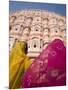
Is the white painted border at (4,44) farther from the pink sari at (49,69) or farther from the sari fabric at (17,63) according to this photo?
the pink sari at (49,69)

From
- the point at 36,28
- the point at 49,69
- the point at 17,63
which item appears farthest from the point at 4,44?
the point at 49,69

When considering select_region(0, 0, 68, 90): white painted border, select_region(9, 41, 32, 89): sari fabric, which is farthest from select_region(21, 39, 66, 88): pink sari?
select_region(0, 0, 68, 90): white painted border

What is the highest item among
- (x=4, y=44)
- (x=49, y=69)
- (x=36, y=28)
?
(x=36, y=28)

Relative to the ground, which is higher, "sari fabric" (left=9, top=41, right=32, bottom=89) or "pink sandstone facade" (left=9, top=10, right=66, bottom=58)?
"pink sandstone facade" (left=9, top=10, right=66, bottom=58)

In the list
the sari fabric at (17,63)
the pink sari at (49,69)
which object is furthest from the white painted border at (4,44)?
the pink sari at (49,69)

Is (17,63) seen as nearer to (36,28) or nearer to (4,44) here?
(4,44)

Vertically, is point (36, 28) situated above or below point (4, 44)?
above

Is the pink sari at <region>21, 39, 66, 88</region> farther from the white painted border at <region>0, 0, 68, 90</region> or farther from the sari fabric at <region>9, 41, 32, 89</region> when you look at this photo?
the white painted border at <region>0, 0, 68, 90</region>
